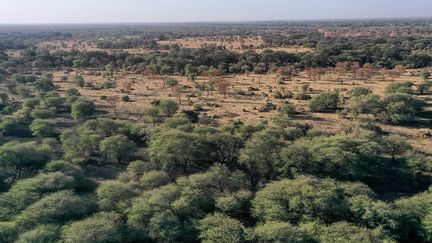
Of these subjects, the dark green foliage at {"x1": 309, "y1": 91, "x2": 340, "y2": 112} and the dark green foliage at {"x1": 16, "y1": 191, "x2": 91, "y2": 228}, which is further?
the dark green foliage at {"x1": 309, "y1": 91, "x2": 340, "y2": 112}

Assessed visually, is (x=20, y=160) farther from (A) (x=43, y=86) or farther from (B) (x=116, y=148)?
(A) (x=43, y=86)

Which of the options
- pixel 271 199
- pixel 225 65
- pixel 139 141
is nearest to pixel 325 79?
pixel 225 65

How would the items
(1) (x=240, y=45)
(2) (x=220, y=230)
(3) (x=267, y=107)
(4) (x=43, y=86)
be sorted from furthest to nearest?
(1) (x=240, y=45), (4) (x=43, y=86), (3) (x=267, y=107), (2) (x=220, y=230)

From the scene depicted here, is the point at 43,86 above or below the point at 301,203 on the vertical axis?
above

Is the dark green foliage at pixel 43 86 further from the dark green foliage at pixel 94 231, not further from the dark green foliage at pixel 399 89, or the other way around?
the dark green foliage at pixel 399 89

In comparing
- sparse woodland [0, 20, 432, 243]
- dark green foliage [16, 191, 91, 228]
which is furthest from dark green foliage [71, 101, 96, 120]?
dark green foliage [16, 191, 91, 228]

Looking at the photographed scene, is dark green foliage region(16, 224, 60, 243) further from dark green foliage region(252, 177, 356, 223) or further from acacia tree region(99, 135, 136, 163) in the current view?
acacia tree region(99, 135, 136, 163)

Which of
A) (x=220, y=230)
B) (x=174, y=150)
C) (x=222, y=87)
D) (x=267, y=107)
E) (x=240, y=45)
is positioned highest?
(x=240, y=45)

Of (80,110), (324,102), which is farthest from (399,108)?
(80,110)

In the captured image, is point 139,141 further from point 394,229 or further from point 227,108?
point 394,229

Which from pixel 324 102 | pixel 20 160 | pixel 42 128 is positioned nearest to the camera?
pixel 20 160

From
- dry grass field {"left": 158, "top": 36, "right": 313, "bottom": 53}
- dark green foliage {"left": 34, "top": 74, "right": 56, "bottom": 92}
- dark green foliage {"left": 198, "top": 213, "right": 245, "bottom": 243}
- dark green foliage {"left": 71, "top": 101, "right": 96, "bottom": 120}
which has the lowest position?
dark green foliage {"left": 198, "top": 213, "right": 245, "bottom": 243}
